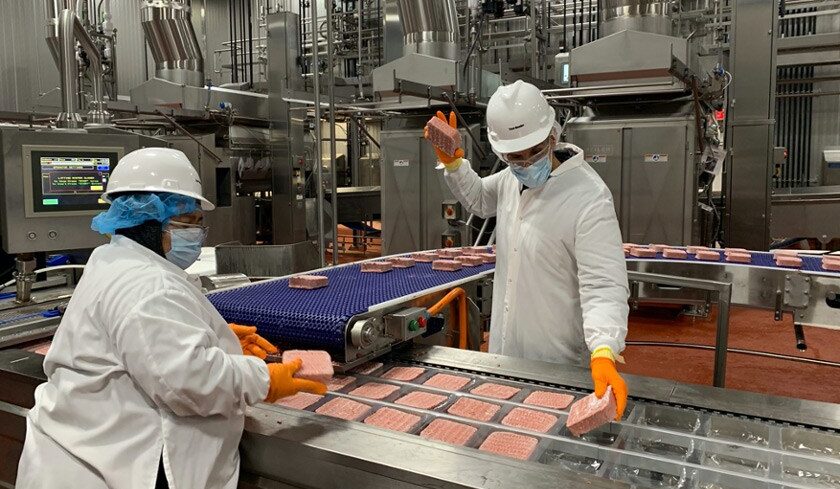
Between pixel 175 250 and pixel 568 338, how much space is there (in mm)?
1319

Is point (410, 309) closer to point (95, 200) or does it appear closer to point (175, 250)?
point (175, 250)

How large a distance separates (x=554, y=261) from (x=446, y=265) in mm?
849

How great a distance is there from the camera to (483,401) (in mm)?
1597

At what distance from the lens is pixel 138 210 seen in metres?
1.40

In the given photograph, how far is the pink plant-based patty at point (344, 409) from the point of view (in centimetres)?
150

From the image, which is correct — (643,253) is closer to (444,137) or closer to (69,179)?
(444,137)

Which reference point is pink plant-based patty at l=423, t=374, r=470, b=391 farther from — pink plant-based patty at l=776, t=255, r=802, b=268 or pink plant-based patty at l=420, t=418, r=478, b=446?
pink plant-based patty at l=776, t=255, r=802, b=268

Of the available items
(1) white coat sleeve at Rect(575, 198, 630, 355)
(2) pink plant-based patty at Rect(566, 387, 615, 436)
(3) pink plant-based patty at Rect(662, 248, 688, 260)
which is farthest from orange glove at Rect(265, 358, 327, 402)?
(3) pink plant-based patty at Rect(662, 248, 688, 260)

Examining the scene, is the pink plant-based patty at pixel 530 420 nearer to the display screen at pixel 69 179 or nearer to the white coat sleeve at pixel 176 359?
the white coat sleeve at pixel 176 359

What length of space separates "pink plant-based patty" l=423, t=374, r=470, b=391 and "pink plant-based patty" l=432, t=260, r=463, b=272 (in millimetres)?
1149

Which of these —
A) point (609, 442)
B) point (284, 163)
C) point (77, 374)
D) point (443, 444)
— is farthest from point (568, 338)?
point (284, 163)

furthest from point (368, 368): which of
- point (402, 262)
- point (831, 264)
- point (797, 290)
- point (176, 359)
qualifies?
point (831, 264)

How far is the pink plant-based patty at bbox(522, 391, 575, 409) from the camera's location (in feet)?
5.14

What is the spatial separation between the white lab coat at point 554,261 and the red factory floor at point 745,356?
255 centimetres
